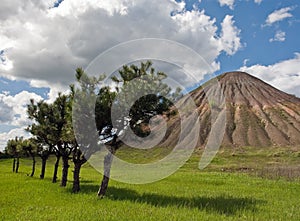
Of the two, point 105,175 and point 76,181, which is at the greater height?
point 105,175

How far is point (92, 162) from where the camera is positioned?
27.8m

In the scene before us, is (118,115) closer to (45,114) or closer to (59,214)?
(59,214)

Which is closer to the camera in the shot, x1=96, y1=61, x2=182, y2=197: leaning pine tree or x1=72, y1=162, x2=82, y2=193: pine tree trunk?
x1=96, y1=61, x2=182, y2=197: leaning pine tree

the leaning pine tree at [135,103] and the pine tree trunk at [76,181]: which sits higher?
the leaning pine tree at [135,103]

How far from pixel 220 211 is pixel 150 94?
9137 millimetres

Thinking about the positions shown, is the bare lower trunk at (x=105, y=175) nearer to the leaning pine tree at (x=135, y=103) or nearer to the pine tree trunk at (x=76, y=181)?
the leaning pine tree at (x=135, y=103)

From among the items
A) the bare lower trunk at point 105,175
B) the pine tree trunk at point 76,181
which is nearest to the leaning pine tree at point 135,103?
the bare lower trunk at point 105,175

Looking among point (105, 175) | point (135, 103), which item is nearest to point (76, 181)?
point (105, 175)

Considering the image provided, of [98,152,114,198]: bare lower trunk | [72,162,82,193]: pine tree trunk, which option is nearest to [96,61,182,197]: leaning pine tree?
[98,152,114,198]: bare lower trunk

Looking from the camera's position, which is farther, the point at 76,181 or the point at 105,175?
the point at 76,181

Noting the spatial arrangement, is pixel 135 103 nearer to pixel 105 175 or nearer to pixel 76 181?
pixel 105 175

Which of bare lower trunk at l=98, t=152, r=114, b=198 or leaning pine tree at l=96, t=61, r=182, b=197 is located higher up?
leaning pine tree at l=96, t=61, r=182, b=197

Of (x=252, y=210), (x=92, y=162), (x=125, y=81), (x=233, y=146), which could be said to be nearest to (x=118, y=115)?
(x=125, y=81)

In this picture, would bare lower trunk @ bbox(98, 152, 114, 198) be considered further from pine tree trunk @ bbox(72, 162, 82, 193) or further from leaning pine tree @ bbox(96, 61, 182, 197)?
pine tree trunk @ bbox(72, 162, 82, 193)
